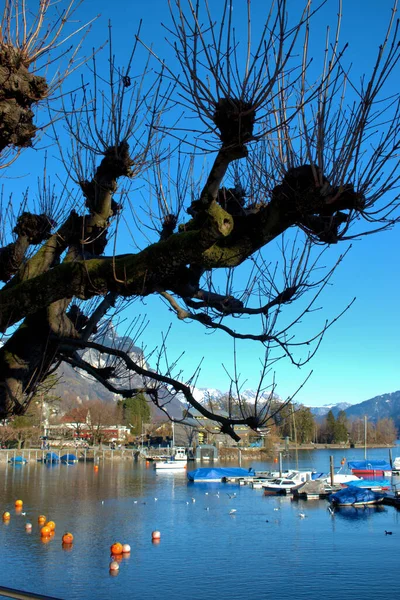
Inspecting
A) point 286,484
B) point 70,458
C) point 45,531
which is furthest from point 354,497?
point 70,458

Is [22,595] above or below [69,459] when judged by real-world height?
above

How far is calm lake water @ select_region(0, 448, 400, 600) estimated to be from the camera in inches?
785

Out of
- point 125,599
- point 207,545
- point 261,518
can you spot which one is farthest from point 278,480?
point 125,599

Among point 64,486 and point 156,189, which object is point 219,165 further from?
point 64,486

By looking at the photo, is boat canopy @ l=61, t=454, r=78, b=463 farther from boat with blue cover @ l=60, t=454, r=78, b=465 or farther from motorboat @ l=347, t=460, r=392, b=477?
motorboat @ l=347, t=460, r=392, b=477

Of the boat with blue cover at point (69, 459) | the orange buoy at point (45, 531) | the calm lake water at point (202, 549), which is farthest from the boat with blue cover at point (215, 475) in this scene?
the boat with blue cover at point (69, 459)

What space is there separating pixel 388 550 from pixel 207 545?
864cm

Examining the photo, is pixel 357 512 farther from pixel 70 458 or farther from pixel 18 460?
pixel 70 458

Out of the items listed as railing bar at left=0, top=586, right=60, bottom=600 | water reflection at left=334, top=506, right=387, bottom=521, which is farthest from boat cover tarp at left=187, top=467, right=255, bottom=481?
railing bar at left=0, top=586, right=60, bottom=600

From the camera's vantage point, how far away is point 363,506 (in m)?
39.2

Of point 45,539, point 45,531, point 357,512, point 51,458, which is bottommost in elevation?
point 357,512

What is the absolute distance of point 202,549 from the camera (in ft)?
84.7

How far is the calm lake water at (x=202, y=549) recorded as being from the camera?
65.4ft

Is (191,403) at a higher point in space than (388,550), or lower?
higher
